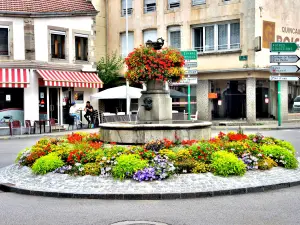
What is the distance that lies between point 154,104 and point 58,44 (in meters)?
16.2

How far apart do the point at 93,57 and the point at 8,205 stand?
74.6 feet

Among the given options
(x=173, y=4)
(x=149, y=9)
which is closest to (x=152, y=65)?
(x=173, y=4)

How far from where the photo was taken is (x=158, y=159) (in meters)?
9.52

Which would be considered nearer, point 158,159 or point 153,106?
point 158,159

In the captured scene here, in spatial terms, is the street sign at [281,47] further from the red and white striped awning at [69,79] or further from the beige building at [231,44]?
the red and white striped awning at [69,79]

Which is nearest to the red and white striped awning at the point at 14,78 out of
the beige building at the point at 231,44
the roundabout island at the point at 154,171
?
the beige building at the point at 231,44

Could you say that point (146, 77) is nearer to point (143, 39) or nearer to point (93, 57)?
point (93, 57)

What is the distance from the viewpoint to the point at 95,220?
675cm

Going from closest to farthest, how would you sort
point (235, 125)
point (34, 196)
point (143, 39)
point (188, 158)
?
point (34, 196) → point (188, 158) → point (235, 125) → point (143, 39)

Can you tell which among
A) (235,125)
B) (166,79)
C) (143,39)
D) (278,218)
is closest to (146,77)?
(166,79)

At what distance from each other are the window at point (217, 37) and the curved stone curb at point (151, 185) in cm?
1958

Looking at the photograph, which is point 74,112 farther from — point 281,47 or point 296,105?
point 296,105

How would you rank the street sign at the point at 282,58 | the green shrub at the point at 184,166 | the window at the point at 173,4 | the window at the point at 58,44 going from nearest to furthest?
the green shrub at the point at 184,166 < the street sign at the point at 282,58 < the window at the point at 58,44 < the window at the point at 173,4

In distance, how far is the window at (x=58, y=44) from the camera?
2734cm
